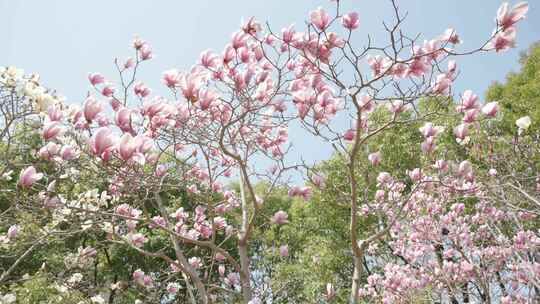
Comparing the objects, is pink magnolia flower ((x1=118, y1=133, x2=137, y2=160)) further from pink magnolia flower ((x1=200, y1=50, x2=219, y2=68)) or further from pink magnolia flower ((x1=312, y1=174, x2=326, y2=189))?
pink magnolia flower ((x1=312, y1=174, x2=326, y2=189))

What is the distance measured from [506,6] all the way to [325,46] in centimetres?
111

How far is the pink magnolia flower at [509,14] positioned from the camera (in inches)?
88.7

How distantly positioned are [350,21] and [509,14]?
0.93 metres

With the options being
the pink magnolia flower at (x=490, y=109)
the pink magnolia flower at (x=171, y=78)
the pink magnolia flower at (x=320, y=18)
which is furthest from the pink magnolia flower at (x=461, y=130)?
the pink magnolia flower at (x=171, y=78)

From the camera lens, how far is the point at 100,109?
7.80 ft

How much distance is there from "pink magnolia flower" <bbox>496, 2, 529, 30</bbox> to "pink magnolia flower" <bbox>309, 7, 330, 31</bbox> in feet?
3.31

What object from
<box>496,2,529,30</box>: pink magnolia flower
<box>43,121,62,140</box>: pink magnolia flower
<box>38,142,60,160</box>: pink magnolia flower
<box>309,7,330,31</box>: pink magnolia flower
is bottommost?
<box>43,121,62,140</box>: pink magnolia flower

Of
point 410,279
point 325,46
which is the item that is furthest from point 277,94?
point 410,279

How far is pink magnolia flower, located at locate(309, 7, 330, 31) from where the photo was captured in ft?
8.75

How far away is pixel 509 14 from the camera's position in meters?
2.31

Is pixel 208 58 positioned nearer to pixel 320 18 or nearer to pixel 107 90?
pixel 320 18

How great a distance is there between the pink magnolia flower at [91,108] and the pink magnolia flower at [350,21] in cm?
165

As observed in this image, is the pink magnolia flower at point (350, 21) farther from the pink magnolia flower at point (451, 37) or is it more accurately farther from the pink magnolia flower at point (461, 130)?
the pink magnolia flower at point (461, 130)

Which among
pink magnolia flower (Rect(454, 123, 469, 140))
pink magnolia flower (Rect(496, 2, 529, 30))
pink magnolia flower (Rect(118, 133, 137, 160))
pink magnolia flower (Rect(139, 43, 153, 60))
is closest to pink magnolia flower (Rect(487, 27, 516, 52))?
pink magnolia flower (Rect(496, 2, 529, 30))
